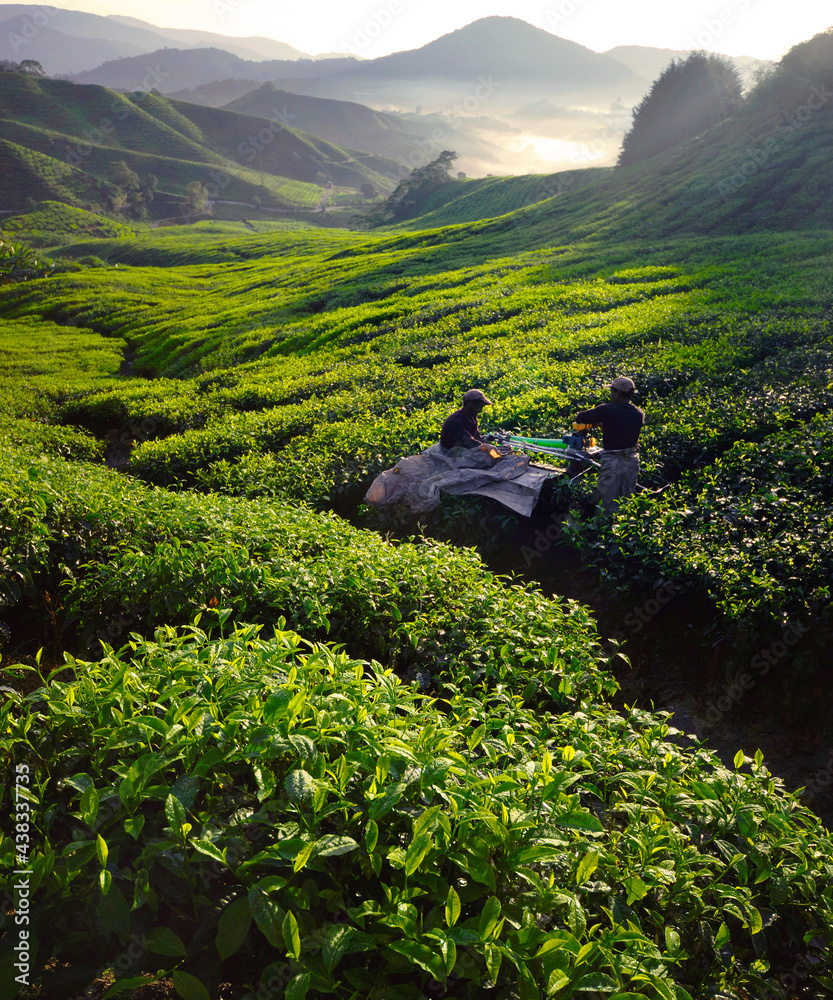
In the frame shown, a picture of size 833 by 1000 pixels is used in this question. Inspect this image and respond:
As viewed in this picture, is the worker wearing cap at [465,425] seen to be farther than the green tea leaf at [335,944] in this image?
Yes

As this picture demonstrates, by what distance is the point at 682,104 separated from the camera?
6212cm

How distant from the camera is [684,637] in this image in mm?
6117

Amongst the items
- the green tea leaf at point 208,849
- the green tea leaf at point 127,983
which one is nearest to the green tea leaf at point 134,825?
the green tea leaf at point 208,849

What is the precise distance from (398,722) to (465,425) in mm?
→ 6753

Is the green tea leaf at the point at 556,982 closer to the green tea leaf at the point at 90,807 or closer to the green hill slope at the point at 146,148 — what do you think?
the green tea leaf at the point at 90,807

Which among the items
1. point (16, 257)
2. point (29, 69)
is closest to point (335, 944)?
point (16, 257)

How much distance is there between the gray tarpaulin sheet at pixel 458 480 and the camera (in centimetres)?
797

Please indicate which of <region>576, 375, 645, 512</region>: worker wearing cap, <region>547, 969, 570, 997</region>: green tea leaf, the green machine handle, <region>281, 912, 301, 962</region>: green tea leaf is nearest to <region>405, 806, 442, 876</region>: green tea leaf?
<region>281, 912, 301, 962</region>: green tea leaf

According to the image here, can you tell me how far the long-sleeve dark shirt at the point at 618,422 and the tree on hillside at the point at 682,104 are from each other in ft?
224

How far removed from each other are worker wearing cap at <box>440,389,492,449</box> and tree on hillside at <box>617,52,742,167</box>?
225 feet

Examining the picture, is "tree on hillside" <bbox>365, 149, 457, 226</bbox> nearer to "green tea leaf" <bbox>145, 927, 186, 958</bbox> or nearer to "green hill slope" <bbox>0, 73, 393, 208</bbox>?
"green hill slope" <bbox>0, 73, 393, 208</bbox>

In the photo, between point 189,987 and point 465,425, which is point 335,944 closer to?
point 189,987

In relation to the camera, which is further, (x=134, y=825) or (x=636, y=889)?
(x=636, y=889)

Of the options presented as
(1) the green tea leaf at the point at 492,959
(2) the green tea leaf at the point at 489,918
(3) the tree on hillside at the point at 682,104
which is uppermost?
(3) the tree on hillside at the point at 682,104
